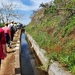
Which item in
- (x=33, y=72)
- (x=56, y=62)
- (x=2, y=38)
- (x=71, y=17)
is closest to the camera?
(x=2, y=38)

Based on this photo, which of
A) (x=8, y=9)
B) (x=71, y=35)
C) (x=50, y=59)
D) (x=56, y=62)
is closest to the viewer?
(x=56, y=62)

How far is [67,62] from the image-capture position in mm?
9758

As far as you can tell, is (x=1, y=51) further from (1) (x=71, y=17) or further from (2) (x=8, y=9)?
(2) (x=8, y=9)

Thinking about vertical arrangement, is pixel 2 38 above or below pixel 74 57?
above

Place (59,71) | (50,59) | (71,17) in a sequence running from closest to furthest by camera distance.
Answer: (59,71)
(50,59)
(71,17)

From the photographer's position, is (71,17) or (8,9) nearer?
(71,17)

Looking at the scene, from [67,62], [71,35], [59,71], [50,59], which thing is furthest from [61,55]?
[71,35]

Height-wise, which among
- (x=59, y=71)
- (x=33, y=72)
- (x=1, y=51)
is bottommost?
(x=33, y=72)

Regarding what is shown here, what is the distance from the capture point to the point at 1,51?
26.5 feet

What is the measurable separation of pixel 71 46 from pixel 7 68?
305 cm

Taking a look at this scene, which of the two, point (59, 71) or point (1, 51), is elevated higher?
point (1, 51)

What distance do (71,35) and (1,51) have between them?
22.7ft

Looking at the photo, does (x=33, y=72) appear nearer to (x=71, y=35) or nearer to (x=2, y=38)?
(x=71, y=35)

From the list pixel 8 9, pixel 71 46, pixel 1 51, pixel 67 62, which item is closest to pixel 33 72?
pixel 71 46
